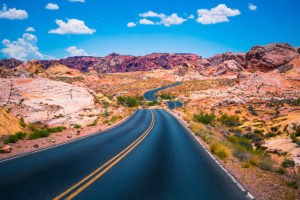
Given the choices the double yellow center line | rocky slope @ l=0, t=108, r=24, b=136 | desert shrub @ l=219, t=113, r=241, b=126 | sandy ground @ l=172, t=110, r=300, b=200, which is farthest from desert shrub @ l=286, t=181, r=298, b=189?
desert shrub @ l=219, t=113, r=241, b=126

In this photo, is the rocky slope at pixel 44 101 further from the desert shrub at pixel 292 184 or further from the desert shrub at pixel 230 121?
the desert shrub at pixel 230 121

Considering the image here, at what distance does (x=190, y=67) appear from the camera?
13438 centimetres

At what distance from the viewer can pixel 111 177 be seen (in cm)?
504

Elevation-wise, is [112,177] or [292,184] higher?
[112,177]

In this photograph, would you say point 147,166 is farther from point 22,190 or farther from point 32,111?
point 32,111

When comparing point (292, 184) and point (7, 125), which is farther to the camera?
point (7, 125)

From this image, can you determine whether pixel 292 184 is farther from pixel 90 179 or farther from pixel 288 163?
pixel 90 179

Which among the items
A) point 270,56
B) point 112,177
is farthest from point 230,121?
point 270,56

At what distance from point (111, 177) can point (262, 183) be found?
5142 mm

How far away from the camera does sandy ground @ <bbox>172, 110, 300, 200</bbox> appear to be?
4574 millimetres

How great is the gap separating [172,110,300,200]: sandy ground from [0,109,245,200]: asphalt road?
513 mm

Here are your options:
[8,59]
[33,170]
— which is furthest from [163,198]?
[8,59]

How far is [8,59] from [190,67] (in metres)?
219

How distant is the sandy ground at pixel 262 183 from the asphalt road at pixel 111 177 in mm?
513
